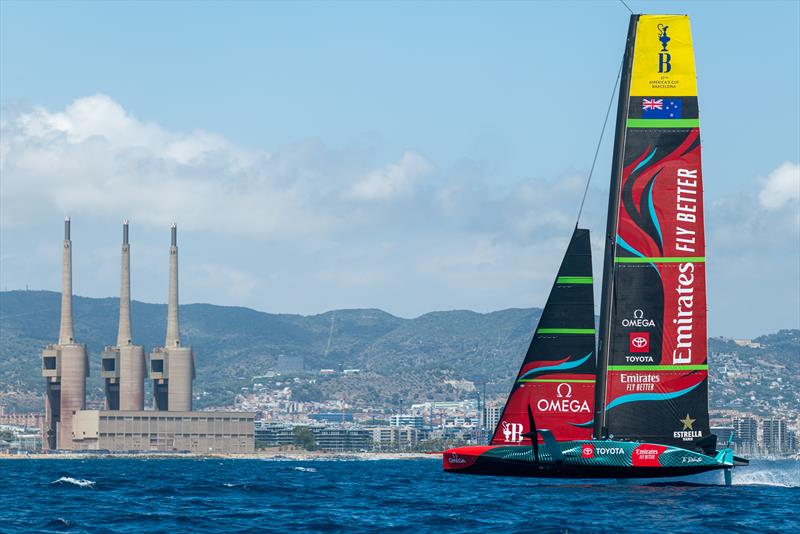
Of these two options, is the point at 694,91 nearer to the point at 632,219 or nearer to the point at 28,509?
the point at 632,219

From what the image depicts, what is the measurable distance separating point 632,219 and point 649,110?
12.1 feet

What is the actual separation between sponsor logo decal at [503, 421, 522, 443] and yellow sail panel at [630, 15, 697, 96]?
11.9m

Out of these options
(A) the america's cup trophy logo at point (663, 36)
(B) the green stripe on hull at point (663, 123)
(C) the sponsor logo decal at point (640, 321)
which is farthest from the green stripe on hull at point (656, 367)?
(A) the america's cup trophy logo at point (663, 36)

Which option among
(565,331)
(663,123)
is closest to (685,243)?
(663,123)

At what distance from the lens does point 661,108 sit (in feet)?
166

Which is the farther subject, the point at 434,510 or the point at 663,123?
the point at 663,123

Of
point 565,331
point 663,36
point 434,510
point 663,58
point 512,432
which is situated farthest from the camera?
point 565,331

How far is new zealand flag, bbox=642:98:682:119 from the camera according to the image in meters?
50.5

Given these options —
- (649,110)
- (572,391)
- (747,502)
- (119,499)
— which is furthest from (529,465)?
(119,499)

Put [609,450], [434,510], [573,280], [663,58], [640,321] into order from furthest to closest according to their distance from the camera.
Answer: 1. [573,280]
2. [640,321]
3. [663,58]
4. [609,450]
5. [434,510]

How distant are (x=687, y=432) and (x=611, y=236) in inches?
274

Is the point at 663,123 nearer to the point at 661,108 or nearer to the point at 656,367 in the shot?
the point at 661,108

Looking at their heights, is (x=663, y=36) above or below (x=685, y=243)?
above

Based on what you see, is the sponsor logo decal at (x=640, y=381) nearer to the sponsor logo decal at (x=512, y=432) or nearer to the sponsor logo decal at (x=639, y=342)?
the sponsor logo decal at (x=639, y=342)
